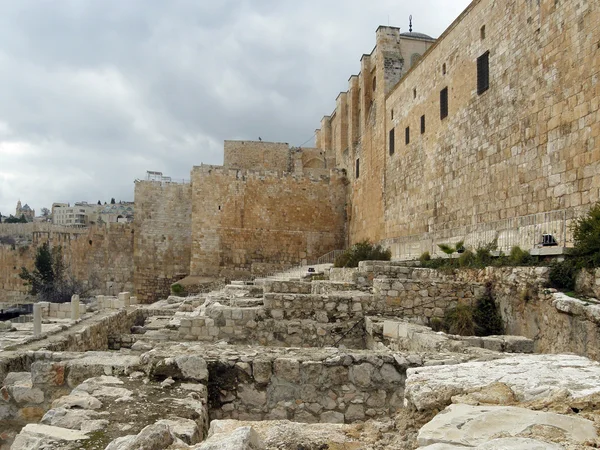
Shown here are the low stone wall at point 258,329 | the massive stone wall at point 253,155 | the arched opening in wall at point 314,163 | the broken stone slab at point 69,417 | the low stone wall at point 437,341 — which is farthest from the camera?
the arched opening in wall at point 314,163

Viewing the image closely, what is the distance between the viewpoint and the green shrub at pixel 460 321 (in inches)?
307

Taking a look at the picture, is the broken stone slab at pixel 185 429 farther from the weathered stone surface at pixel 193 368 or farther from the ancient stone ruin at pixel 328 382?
the weathered stone surface at pixel 193 368

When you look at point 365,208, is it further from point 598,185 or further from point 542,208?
point 598,185

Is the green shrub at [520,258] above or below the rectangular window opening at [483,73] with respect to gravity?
below

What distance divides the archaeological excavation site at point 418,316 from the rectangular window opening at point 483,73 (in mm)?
74

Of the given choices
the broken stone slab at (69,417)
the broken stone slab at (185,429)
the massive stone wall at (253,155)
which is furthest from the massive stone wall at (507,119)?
the massive stone wall at (253,155)

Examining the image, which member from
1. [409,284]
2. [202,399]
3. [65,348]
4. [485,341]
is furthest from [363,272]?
[202,399]

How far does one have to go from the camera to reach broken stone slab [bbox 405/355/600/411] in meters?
2.75

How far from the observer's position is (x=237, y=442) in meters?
2.36

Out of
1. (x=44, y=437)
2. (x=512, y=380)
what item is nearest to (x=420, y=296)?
(x=512, y=380)

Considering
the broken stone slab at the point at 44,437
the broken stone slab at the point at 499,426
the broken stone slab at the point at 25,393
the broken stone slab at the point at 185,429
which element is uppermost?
the broken stone slab at the point at 499,426

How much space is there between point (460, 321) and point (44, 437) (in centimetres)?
657

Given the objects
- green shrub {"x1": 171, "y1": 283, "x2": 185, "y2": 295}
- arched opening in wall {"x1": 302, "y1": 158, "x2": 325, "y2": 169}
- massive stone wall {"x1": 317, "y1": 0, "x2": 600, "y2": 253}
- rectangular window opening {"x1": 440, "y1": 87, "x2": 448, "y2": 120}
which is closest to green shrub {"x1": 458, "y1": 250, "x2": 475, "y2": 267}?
massive stone wall {"x1": 317, "y1": 0, "x2": 600, "y2": 253}

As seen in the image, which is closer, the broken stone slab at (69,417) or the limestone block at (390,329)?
the broken stone slab at (69,417)
